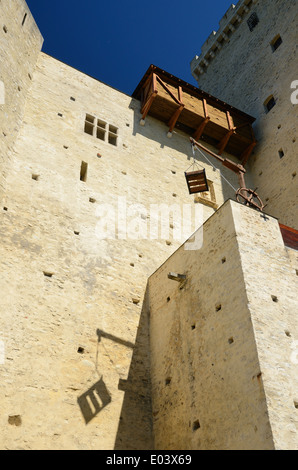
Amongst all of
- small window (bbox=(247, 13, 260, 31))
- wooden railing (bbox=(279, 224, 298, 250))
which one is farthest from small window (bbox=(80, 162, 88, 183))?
small window (bbox=(247, 13, 260, 31))

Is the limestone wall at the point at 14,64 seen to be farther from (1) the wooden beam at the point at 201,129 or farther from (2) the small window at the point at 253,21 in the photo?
(2) the small window at the point at 253,21

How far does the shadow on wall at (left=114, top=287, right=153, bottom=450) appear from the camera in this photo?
889 cm

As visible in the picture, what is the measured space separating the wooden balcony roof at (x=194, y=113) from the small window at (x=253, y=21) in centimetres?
582

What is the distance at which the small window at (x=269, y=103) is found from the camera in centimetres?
1778

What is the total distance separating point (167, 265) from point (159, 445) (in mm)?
3987

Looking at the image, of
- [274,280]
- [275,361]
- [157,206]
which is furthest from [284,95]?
[275,361]

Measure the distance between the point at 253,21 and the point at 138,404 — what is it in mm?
18407

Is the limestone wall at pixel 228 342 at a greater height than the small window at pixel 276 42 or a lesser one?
lesser

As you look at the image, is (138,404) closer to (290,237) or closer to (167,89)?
(290,237)

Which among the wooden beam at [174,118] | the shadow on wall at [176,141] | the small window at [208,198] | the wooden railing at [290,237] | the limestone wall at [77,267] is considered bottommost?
the limestone wall at [77,267]

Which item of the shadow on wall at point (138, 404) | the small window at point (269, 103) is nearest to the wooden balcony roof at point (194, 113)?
the small window at point (269, 103)

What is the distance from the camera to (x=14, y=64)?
499 inches

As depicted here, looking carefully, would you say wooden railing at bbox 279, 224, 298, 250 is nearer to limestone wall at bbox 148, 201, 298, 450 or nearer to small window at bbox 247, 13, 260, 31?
limestone wall at bbox 148, 201, 298, 450

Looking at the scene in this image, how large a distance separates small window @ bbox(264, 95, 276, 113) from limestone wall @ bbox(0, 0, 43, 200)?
8.99 m
